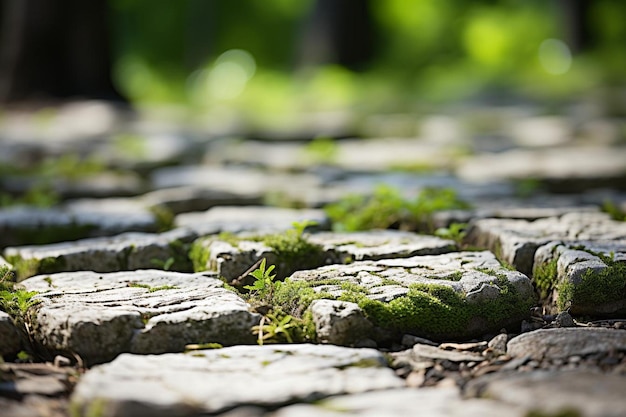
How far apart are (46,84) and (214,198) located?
16.1ft

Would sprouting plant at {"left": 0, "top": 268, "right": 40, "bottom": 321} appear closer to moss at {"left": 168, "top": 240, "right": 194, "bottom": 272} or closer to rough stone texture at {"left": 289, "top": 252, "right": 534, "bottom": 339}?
moss at {"left": 168, "top": 240, "right": 194, "bottom": 272}

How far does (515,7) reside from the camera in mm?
19109

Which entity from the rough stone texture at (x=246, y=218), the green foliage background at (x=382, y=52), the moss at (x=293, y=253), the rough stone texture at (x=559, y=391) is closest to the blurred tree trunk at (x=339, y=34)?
the green foliage background at (x=382, y=52)

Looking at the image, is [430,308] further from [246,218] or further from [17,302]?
[246,218]

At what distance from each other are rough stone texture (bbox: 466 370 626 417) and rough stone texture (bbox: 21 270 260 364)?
2.11 feet

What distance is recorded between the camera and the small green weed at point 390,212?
3.08 m

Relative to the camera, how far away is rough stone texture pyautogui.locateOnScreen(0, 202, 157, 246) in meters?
3.09

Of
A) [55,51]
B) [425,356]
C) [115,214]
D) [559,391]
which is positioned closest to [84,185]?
[115,214]

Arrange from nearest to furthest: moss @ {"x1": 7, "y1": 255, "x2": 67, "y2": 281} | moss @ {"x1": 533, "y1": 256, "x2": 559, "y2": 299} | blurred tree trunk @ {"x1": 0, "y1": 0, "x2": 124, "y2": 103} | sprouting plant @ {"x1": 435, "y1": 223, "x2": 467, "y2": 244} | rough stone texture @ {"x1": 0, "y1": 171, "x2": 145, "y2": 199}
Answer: moss @ {"x1": 533, "y1": 256, "x2": 559, "y2": 299}, moss @ {"x1": 7, "y1": 255, "x2": 67, "y2": 281}, sprouting plant @ {"x1": 435, "y1": 223, "x2": 467, "y2": 244}, rough stone texture @ {"x1": 0, "y1": 171, "x2": 145, "y2": 199}, blurred tree trunk @ {"x1": 0, "y1": 0, "x2": 124, "y2": 103}

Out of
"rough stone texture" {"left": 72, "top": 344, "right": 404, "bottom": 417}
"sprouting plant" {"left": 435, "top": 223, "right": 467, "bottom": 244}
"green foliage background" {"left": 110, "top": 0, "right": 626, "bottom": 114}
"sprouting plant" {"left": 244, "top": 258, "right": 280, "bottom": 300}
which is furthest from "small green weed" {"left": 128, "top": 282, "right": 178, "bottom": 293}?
"green foliage background" {"left": 110, "top": 0, "right": 626, "bottom": 114}

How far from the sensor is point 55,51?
791 cm

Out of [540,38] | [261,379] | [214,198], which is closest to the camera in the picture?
[261,379]

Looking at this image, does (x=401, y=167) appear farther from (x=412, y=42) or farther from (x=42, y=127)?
(x=412, y=42)

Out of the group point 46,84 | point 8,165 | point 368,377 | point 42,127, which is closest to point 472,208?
point 368,377
